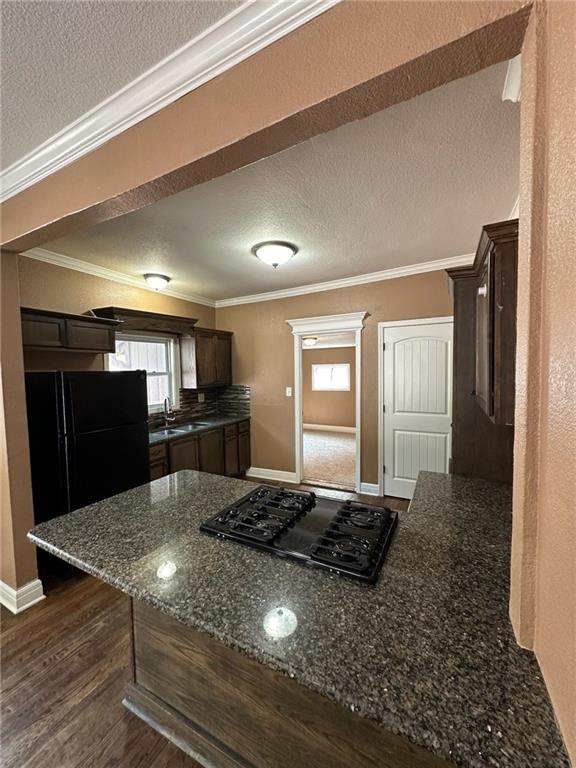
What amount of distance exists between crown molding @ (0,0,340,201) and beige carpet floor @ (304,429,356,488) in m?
4.07

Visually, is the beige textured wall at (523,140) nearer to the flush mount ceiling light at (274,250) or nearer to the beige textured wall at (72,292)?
the flush mount ceiling light at (274,250)

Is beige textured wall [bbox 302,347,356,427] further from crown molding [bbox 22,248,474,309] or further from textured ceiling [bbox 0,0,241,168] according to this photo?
textured ceiling [bbox 0,0,241,168]

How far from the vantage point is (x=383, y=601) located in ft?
2.88

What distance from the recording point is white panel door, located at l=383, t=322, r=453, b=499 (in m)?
3.46

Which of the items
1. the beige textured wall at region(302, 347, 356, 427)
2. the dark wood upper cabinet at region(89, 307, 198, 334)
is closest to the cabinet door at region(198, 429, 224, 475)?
the dark wood upper cabinet at region(89, 307, 198, 334)

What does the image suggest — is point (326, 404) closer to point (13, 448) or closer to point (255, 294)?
point (255, 294)

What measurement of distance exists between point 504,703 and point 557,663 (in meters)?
0.14

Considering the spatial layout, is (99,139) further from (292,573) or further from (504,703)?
(504,703)

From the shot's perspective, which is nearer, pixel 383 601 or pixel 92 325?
pixel 383 601

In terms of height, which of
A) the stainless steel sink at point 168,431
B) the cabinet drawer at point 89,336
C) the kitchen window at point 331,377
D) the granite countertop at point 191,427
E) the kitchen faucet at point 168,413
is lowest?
the stainless steel sink at point 168,431

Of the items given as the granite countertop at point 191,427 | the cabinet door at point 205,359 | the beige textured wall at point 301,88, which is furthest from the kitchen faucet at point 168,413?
the beige textured wall at point 301,88

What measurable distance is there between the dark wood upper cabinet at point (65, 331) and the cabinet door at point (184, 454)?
4.02ft

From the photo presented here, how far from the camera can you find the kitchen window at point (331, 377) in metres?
7.98

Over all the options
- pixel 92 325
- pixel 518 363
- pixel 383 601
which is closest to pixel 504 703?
pixel 383 601
